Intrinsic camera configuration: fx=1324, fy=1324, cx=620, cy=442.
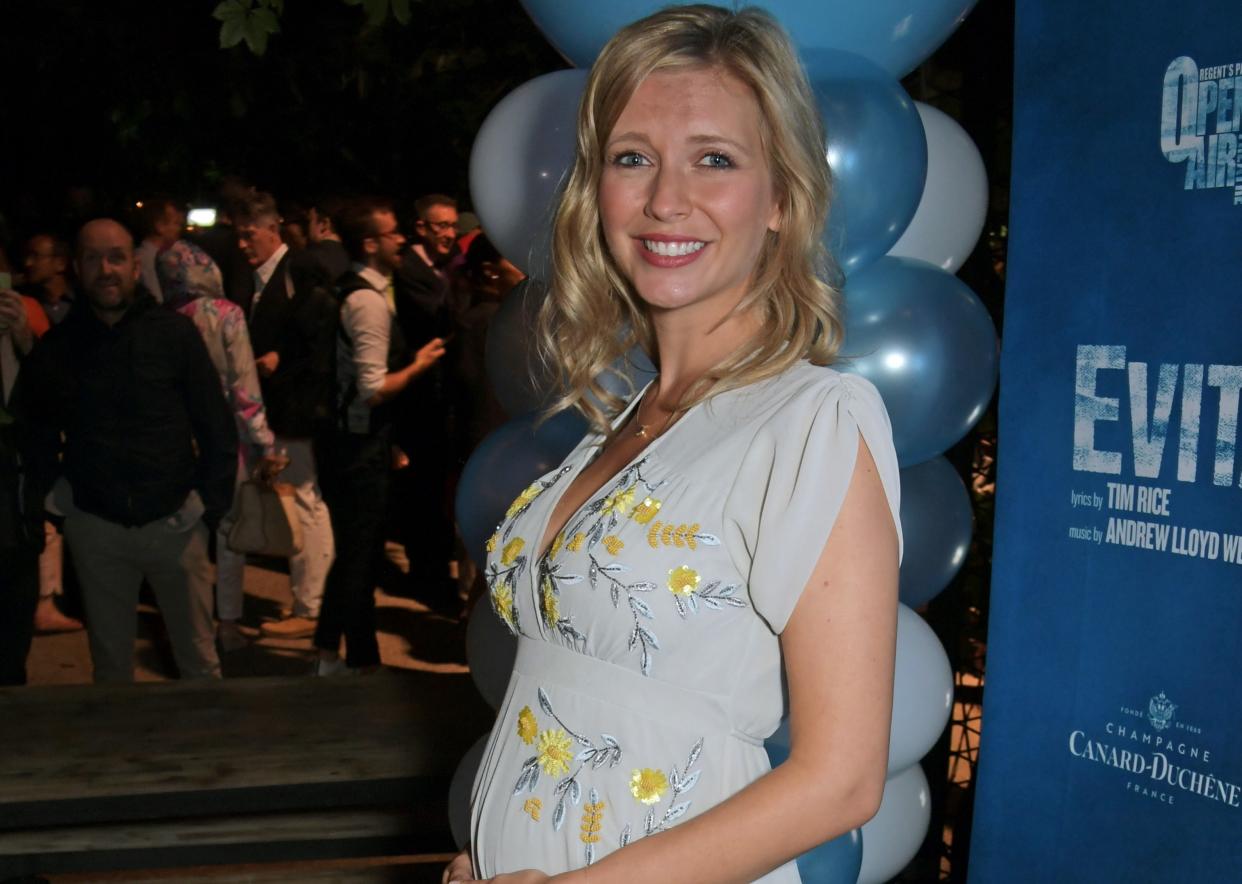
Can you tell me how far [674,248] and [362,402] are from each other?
11.4ft

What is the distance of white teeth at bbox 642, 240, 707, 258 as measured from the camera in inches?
59.8

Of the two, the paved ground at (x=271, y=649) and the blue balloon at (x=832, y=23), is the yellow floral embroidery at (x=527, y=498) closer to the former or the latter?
the blue balloon at (x=832, y=23)

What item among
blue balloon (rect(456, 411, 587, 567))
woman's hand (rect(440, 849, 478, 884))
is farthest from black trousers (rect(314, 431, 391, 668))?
woman's hand (rect(440, 849, 478, 884))

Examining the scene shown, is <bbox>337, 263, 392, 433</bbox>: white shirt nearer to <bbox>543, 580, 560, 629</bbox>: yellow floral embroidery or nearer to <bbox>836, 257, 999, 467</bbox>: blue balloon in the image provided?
<bbox>836, 257, 999, 467</bbox>: blue balloon

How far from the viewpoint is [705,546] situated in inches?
53.9

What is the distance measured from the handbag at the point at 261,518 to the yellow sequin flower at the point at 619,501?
3701mm

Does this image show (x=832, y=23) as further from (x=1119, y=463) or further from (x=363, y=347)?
(x=363, y=347)

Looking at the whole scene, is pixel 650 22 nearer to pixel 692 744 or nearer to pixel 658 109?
pixel 658 109

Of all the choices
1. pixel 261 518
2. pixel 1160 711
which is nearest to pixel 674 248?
pixel 1160 711

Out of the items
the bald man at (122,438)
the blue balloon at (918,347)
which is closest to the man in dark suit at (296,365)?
the bald man at (122,438)

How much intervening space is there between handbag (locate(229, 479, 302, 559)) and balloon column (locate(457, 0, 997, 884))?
2.54m

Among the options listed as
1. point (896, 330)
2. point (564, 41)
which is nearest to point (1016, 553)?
point (896, 330)

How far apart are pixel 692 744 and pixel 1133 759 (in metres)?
1.24

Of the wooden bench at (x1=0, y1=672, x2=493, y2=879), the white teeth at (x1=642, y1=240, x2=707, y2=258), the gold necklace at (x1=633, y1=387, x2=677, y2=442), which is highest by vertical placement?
the white teeth at (x1=642, y1=240, x2=707, y2=258)
